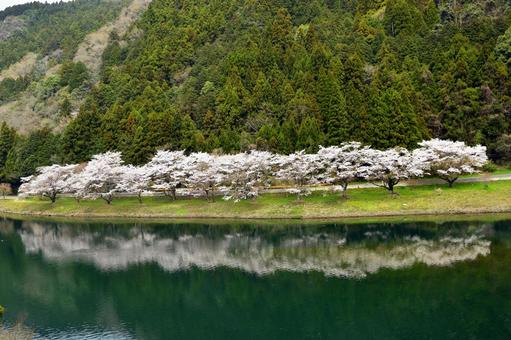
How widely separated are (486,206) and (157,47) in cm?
8570

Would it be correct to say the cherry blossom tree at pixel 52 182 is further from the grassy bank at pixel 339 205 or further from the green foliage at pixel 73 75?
the green foliage at pixel 73 75

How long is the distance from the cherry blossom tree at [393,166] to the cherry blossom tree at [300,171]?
611cm

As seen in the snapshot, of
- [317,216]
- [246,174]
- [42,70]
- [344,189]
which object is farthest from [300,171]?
[42,70]

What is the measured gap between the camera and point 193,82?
98188mm

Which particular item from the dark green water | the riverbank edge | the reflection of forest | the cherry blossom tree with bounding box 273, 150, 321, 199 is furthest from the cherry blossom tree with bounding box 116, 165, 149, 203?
the cherry blossom tree with bounding box 273, 150, 321, 199

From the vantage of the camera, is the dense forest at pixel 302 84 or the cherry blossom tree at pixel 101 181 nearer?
the dense forest at pixel 302 84

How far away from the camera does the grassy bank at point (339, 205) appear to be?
2003 inches

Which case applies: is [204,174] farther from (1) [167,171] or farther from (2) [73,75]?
(2) [73,75]

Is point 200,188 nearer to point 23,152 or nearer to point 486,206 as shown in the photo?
point 486,206

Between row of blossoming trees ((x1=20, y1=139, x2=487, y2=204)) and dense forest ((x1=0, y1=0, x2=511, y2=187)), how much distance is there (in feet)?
19.0

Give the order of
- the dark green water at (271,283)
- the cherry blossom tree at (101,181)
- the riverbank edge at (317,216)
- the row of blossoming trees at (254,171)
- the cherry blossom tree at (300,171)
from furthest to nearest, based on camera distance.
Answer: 1. the cherry blossom tree at (101,181)
2. the cherry blossom tree at (300,171)
3. the row of blossoming trees at (254,171)
4. the riverbank edge at (317,216)
5. the dark green water at (271,283)

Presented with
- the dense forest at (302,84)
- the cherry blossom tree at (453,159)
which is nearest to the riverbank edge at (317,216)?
the cherry blossom tree at (453,159)

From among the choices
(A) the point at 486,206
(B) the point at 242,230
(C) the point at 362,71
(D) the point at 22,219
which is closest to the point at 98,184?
(D) the point at 22,219

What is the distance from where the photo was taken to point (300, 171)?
59.3m
